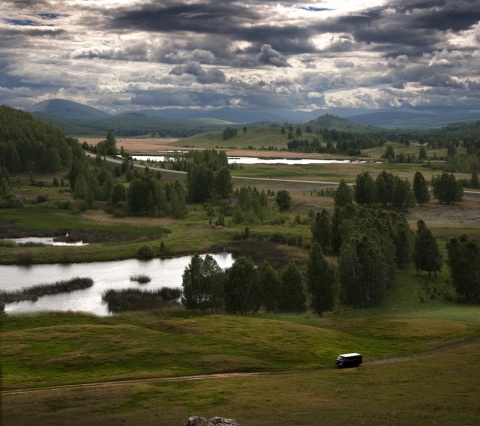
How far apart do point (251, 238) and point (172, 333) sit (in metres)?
74.7

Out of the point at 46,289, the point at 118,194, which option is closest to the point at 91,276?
the point at 46,289

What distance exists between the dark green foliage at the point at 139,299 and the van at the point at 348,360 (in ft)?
126

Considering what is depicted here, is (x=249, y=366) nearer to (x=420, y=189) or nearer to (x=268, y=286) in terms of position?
(x=268, y=286)

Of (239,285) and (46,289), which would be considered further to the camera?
(46,289)

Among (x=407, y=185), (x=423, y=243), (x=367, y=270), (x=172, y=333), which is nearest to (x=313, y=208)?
(x=407, y=185)

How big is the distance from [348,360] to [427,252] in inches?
1926

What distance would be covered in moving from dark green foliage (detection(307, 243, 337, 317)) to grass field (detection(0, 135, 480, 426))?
2.73 m

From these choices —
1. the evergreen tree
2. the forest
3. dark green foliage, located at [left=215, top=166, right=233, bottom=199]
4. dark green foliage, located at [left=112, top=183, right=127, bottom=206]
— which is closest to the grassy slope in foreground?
the forest

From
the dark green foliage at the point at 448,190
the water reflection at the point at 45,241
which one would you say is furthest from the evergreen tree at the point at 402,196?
the water reflection at the point at 45,241

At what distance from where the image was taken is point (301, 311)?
276 feet

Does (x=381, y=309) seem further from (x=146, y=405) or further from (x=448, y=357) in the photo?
(x=146, y=405)

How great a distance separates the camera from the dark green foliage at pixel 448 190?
180 meters

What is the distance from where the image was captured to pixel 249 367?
57000 mm

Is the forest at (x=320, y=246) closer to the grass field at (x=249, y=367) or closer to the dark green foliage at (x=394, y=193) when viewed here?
the dark green foliage at (x=394, y=193)
